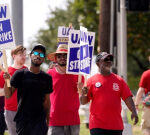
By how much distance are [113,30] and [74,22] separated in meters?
37.3

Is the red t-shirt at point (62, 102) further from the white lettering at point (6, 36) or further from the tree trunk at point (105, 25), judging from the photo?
the tree trunk at point (105, 25)

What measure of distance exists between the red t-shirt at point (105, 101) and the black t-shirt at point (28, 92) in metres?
0.87

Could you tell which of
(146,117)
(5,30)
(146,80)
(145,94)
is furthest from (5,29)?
(146,117)

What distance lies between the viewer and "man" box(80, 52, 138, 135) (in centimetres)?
905

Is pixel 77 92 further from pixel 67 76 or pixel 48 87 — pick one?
pixel 48 87

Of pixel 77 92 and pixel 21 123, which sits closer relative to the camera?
pixel 21 123

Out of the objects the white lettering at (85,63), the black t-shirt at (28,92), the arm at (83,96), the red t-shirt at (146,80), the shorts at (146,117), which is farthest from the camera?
the shorts at (146,117)

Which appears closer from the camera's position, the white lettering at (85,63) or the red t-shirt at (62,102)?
the white lettering at (85,63)

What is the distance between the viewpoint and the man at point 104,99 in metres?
9.05

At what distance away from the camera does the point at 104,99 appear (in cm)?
904

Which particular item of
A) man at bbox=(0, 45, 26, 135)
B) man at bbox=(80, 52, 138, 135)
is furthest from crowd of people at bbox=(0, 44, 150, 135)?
man at bbox=(0, 45, 26, 135)

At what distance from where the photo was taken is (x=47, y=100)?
8727mm

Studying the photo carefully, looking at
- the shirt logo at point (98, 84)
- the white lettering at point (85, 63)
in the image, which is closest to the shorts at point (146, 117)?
the white lettering at point (85, 63)

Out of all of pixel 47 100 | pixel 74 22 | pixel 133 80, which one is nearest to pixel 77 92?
pixel 47 100
